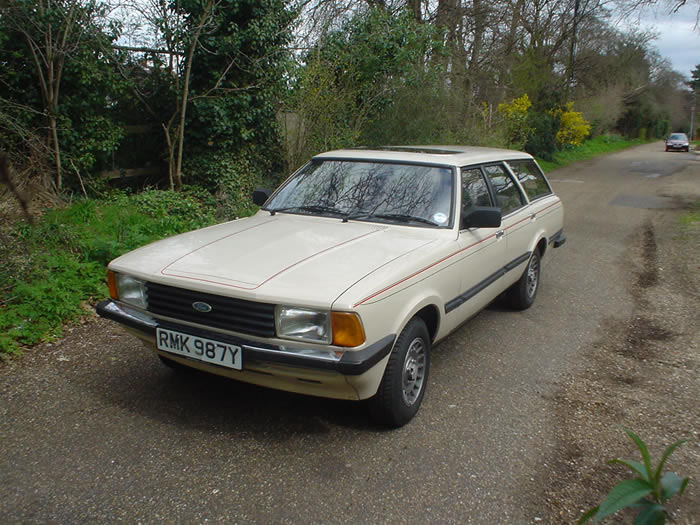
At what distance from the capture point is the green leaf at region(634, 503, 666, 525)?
2344 millimetres

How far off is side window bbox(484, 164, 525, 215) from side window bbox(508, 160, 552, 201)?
0.70ft

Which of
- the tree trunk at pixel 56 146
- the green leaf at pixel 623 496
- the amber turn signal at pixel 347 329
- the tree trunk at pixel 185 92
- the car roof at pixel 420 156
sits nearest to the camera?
the green leaf at pixel 623 496

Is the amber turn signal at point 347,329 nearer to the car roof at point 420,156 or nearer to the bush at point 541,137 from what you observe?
the car roof at point 420,156

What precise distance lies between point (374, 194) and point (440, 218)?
0.56 m

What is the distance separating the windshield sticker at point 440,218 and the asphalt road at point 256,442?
1.13m

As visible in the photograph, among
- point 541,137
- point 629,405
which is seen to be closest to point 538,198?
point 629,405

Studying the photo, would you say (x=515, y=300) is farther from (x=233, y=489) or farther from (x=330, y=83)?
(x=330, y=83)

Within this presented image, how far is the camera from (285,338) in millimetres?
2953

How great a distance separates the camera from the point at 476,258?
4191 millimetres

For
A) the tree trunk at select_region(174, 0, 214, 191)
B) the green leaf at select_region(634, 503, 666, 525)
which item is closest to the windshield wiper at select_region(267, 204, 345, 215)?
the green leaf at select_region(634, 503, 666, 525)

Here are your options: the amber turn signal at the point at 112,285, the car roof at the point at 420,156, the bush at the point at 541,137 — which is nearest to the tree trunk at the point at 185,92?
the car roof at the point at 420,156

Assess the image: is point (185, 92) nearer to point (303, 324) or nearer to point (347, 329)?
point (303, 324)

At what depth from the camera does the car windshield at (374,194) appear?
4.09 metres

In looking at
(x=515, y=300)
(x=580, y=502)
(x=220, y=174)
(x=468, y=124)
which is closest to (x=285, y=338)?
(x=580, y=502)
